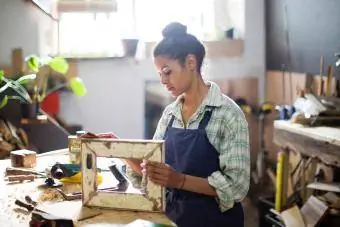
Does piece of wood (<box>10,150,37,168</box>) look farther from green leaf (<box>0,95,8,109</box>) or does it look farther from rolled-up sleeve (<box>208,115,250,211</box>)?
green leaf (<box>0,95,8,109</box>)

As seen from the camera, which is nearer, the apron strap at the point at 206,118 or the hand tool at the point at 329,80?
the apron strap at the point at 206,118

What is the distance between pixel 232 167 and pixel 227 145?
0.30 ft

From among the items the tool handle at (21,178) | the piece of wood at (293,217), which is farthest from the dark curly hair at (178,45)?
the piece of wood at (293,217)

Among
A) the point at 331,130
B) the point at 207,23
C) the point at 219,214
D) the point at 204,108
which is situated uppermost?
the point at 207,23

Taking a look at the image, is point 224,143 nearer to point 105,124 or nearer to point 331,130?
point 331,130

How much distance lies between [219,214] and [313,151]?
139 centimetres

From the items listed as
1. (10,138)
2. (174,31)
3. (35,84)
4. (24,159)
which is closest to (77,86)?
(35,84)

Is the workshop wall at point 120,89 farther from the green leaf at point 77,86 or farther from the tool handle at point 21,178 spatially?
the tool handle at point 21,178

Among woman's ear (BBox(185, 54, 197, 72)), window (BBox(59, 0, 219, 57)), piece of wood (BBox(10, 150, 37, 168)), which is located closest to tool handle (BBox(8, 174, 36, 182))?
piece of wood (BBox(10, 150, 37, 168))

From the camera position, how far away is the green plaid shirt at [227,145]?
176 cm

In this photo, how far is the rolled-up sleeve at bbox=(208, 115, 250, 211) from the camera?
1.76 metres

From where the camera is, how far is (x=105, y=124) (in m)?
4.16

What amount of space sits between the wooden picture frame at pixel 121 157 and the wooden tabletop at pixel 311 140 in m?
1.51

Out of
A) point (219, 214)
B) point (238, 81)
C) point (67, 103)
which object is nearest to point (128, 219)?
point (219, 214)
